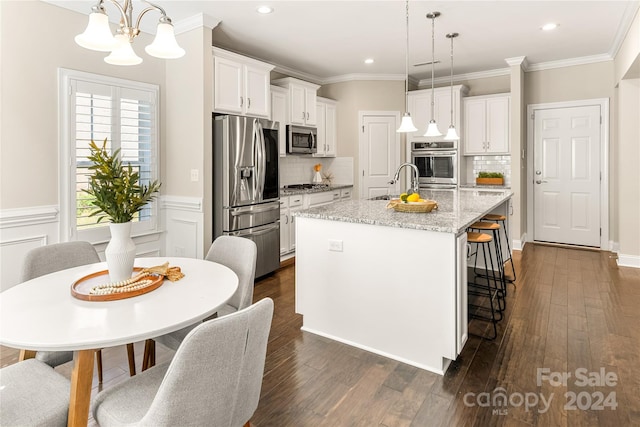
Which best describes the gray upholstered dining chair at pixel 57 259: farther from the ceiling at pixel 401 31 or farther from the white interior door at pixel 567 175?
the white interior door at pixel 567 175

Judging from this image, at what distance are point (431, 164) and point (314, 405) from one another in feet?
16.1

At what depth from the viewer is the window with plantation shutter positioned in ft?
11.3

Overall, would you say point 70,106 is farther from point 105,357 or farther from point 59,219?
point 105,357

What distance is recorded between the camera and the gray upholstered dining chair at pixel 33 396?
1257 millimetres

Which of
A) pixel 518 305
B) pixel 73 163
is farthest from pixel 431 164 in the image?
pixel 73 163

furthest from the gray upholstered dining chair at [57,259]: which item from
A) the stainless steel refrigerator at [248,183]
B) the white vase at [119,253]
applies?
the stainless steel refrigerator at [248,183]

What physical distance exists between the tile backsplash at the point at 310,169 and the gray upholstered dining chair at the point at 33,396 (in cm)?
447

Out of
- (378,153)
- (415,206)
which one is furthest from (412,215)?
(378,153)

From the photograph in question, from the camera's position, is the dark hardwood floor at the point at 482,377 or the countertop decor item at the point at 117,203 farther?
the dark hardwood floor at the point at 482,377

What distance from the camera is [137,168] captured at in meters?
3.97

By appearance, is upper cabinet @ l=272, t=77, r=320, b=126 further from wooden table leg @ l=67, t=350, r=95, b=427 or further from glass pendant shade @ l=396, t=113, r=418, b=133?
wooden table leg @ l=67, t=350, r=95, b=427

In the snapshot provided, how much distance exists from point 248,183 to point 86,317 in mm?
2849

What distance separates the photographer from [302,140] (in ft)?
18.2

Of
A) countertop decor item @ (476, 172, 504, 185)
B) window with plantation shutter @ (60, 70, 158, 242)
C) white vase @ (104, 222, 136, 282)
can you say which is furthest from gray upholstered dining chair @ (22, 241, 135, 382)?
countertop decor item @ (476, 172, 504, 185)
